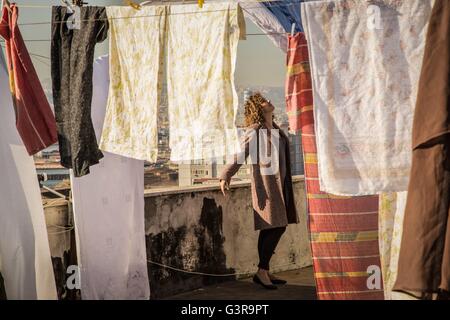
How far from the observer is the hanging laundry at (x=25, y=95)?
5605mm

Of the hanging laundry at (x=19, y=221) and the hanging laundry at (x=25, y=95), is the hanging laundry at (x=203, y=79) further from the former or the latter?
the hanging laundry at (x=19, y=221)

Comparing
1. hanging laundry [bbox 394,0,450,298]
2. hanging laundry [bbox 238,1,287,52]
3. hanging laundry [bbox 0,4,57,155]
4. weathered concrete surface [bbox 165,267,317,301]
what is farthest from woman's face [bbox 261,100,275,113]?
hanging laundry [bbox 394,0,450,298]

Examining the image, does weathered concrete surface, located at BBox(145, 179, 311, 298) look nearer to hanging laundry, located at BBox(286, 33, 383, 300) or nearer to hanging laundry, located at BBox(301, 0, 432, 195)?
hanging laundry, located at BBox(286, 33, 383, 300)

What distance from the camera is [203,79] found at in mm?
5246

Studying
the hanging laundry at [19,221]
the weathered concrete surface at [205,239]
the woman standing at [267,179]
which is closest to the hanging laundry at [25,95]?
the hanging laundry at [19,221]

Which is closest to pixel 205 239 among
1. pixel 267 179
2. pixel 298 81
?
pixel 267 179

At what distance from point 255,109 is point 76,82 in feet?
6.31

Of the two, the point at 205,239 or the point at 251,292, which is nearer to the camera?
the point at 251,292

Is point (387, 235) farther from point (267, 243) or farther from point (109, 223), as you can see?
point (109, 223)

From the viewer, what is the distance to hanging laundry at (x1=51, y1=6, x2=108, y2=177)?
5578mm

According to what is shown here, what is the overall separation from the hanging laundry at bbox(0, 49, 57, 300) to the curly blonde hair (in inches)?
82.2

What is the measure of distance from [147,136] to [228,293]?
214 cm

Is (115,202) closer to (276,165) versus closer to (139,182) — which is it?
(139,182)

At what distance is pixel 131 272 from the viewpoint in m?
6.37
